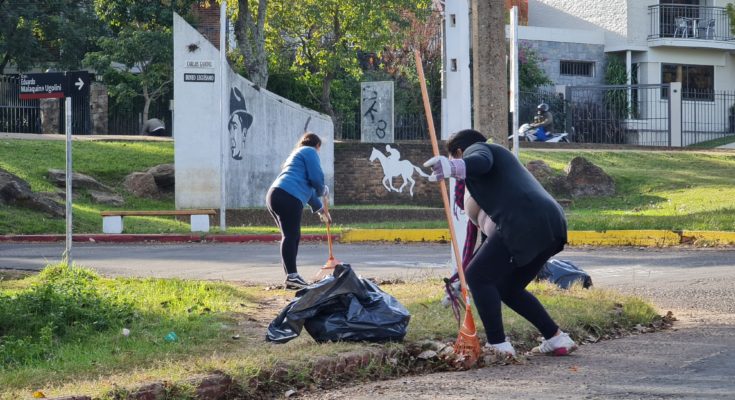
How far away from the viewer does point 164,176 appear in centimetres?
2530

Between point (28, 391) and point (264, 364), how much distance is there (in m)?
1.39

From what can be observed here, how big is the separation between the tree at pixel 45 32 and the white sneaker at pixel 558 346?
101 feet

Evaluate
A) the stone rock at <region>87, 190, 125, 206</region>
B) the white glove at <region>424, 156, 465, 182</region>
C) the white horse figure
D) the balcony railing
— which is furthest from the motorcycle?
the white glove at <region>424, 156, 465, 182</region>

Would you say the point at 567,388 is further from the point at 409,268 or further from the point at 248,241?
the point at 248,241

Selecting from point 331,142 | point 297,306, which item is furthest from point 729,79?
point 297,306

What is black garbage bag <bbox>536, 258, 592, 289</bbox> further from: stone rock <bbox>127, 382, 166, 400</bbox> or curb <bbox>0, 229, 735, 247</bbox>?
curb <bbox>0, 229, 735, 247</bbox>

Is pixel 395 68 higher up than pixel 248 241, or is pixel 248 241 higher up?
pixel 395 68

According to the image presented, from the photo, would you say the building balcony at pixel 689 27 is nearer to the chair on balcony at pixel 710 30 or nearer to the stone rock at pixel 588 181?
the chair on balcony at pixel 710 30

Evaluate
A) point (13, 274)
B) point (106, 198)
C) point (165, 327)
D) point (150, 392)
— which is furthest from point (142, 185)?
point (150, 392)

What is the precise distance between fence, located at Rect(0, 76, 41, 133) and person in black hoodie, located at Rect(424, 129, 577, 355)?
1099 inches

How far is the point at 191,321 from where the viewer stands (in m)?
8.69

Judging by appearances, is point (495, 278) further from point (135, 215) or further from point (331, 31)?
point (331, 31)

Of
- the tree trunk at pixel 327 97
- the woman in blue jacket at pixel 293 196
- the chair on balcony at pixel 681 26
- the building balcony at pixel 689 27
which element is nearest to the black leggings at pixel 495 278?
the woman in blue jacket at pixel 293 196

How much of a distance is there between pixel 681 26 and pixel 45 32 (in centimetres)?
2203
